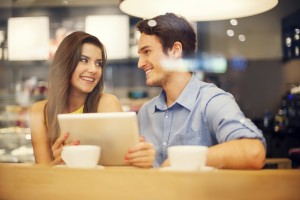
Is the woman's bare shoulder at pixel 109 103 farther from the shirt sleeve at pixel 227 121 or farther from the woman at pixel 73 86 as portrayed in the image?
the shirt sleeve at pixel 227 121

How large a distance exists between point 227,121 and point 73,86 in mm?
505

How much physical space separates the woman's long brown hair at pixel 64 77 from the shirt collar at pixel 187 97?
192 mm

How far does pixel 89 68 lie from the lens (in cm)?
124

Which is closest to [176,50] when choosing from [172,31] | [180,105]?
[172,31]

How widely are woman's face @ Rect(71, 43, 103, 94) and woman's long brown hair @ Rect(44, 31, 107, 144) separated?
0.01 metres

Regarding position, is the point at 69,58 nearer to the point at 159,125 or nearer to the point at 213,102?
the point at 159,125

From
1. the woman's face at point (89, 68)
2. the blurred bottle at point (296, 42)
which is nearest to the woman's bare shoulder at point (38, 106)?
the woman's face at point (89, 68)

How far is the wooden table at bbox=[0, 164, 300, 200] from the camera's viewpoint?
82 centimetres

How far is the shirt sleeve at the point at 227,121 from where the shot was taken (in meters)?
1.13

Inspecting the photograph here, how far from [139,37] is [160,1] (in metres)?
0.13

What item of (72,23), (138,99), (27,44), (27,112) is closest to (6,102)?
(27,112)

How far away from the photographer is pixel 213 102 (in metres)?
1.20

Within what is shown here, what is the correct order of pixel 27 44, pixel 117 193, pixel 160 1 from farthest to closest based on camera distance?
pixel 27 44 → pixel 160 1 → pixel 117 193

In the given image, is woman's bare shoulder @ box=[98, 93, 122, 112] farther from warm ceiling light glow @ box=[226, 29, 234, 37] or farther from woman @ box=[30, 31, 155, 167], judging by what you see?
warm ceiling light glow @ box=[226, 29, 234, 37]
